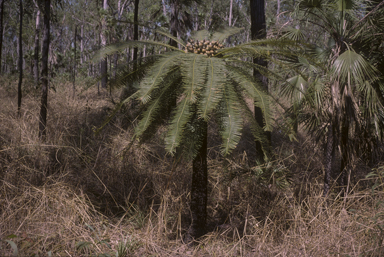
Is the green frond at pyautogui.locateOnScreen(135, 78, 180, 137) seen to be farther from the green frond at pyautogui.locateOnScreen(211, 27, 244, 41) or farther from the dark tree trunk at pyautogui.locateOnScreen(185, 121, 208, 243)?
the green frond at pyautogui.locateOnScreen(211, 27, 244, 41)

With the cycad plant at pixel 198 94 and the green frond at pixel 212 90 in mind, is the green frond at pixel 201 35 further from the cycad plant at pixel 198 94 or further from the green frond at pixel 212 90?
the green frond at pixel 212 90

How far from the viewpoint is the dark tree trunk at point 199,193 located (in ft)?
9.92

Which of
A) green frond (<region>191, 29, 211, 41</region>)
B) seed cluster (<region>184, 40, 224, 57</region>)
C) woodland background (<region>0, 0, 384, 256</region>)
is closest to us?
seed cluster (<region>184, 40, 224, 57</region>)

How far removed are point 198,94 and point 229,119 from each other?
34 centimetres

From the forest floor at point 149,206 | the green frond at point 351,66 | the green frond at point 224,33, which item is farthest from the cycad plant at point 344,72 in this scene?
the green frond at point 224,33

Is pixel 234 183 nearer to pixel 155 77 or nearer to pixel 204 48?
pixel 204 48

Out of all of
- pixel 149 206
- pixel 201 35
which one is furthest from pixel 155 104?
pixel 149 206

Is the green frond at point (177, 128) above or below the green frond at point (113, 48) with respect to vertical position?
below

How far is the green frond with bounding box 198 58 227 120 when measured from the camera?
2.05 m

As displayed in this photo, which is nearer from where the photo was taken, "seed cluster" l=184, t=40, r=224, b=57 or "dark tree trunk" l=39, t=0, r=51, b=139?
"seed cluster" l=184, t=40, r=224, b=57

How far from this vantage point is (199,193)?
314cm

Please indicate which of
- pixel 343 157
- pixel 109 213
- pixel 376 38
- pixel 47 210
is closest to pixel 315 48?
pixel 376 38

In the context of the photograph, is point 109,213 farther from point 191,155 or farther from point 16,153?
point 191,155

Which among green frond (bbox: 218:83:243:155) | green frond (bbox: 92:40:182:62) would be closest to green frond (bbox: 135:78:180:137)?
green frond (bbox: 92:40:182:62)
